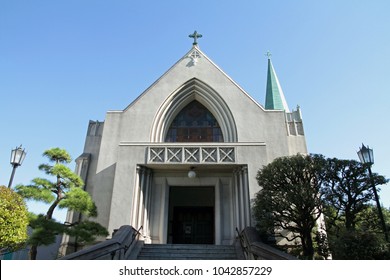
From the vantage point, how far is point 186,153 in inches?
498

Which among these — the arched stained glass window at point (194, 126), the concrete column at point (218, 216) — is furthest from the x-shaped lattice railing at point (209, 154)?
the arched stained glass window at point (194, 126)

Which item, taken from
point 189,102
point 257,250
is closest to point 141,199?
point 257,250

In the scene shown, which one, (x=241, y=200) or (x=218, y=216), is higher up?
(x=241, y=200)

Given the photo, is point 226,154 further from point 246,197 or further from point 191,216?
point 191,216

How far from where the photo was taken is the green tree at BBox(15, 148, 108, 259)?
9400mm

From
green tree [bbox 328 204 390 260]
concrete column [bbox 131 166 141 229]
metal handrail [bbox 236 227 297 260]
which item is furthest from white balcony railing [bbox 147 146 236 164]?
green tree [bbox 328 204 390 260]

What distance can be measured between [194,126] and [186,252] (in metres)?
7.51

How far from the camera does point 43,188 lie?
1020cm

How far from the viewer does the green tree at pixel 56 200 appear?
30.8ft

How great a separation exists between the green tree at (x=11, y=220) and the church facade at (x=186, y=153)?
11.4ft

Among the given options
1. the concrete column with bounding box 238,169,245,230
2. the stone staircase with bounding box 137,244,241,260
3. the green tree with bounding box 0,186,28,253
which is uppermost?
the concrete column with bounding box 238,169,245,230

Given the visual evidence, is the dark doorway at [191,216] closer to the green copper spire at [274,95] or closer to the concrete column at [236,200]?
the concrete column at [236,200]

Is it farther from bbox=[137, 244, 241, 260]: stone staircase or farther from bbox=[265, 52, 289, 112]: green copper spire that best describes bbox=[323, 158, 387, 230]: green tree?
bbox=[265, 52, 289, 112]: green copper spire

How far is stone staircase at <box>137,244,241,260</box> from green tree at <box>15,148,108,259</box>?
2.11 m
